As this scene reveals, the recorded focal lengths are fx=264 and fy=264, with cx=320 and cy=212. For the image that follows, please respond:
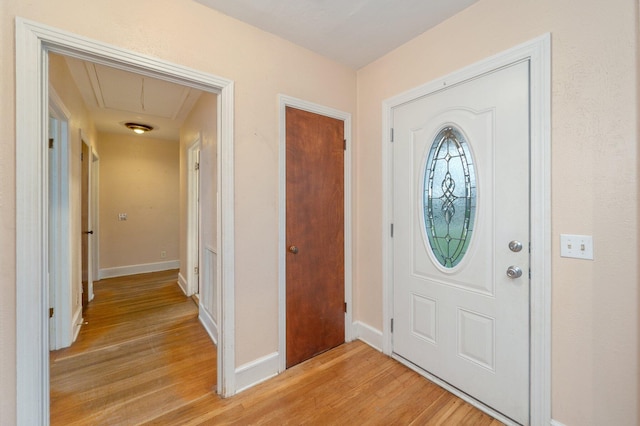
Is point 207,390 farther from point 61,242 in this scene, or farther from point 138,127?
point 138,127

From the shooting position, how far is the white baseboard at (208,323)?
2.56m

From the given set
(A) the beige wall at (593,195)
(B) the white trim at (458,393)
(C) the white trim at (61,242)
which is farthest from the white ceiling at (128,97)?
(B) the white trim at (458,393)

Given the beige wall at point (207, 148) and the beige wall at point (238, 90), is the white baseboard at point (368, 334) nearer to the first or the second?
the beige wall at point (238, 90)

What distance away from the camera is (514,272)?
1532 millimetres

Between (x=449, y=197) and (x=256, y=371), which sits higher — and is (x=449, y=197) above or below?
above

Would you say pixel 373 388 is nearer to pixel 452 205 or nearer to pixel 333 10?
pixel 452 205

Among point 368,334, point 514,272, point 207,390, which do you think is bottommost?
point 207,390

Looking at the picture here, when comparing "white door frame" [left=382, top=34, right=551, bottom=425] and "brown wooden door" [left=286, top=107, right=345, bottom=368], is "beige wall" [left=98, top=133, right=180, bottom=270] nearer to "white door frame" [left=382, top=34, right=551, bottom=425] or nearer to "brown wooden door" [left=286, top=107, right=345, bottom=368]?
"brown wooden door" [left=286, top=107, right=345, bottom=368]

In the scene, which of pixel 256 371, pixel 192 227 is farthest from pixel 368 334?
pixel 192 227

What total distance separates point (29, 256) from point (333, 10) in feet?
7.24

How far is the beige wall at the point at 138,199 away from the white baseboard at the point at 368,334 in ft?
14.4

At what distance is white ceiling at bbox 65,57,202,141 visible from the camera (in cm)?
249

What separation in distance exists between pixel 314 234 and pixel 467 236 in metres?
1.15

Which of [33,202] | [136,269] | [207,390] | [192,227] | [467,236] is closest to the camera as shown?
[33,202]
